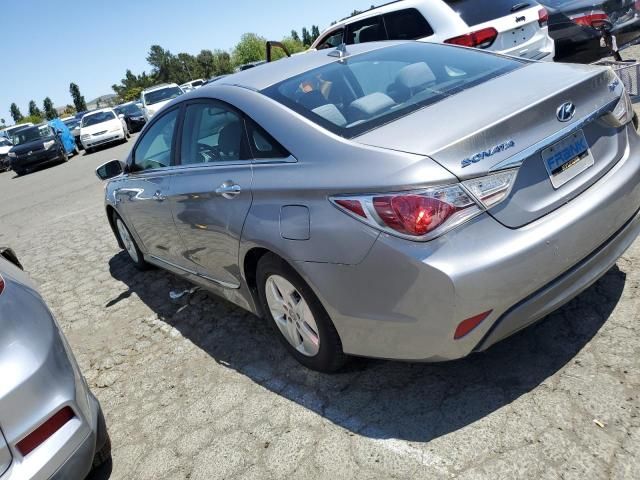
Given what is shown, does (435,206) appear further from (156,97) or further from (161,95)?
(161,95)

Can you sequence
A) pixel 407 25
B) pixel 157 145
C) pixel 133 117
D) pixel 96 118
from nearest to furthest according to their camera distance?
1. pixel 157 145
2. pixel 407 25
3. pixel 96 118
4. pixel 133 117

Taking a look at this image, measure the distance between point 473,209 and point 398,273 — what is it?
0.38 m

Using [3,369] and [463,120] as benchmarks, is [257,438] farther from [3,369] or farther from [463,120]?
[463,120]

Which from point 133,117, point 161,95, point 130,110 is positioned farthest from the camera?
point 130,110

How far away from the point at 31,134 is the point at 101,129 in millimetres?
2880

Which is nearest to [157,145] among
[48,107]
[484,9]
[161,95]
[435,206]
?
[435,206]

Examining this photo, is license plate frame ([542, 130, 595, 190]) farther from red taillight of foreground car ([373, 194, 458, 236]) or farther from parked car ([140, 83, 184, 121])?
parked car ([140, 83, 184, 121])

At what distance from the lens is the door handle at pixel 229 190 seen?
3037mm

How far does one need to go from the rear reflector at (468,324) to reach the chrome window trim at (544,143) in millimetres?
569

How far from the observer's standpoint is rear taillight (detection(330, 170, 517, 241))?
2164 mm

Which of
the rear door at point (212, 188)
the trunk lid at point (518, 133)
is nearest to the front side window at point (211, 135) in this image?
the rear door at point (212, 188)

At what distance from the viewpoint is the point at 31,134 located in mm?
21938

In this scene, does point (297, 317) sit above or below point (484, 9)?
below

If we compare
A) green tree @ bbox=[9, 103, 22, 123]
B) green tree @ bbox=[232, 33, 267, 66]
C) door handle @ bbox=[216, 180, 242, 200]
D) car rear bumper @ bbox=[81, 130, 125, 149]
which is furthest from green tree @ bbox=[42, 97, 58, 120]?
door handle @ bbox=[216, 180, 242, 200]
